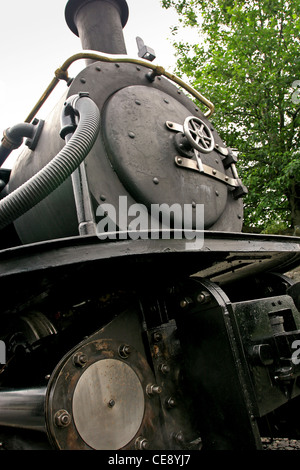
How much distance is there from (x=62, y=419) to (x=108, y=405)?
16 cm

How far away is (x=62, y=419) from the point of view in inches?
42.5

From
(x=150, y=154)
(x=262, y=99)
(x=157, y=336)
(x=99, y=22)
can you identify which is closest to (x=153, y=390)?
(x=157, y=336)

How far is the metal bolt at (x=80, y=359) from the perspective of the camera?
1.17 metres

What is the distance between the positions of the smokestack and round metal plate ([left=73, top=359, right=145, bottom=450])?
206 centimetres

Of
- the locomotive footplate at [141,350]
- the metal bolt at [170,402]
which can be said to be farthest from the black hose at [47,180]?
the metal bolt at [170,402]

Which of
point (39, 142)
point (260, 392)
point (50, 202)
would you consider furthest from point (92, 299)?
point (39, 142)

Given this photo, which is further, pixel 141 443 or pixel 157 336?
pixel 157 336

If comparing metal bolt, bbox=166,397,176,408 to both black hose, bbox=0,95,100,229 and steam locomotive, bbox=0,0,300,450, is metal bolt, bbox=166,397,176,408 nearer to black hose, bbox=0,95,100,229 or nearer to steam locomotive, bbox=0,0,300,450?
steam locomotive, bbox=0,0,300,450

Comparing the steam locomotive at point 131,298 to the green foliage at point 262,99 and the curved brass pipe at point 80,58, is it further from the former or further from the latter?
the green foliage at point 262,99

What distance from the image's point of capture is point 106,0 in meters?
2.66

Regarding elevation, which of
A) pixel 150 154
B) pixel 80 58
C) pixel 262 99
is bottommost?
pixel 150 154

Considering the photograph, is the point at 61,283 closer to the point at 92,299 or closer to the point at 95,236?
the point at 92,299

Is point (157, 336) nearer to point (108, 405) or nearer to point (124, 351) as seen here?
point (124, 351)

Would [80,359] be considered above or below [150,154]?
below
